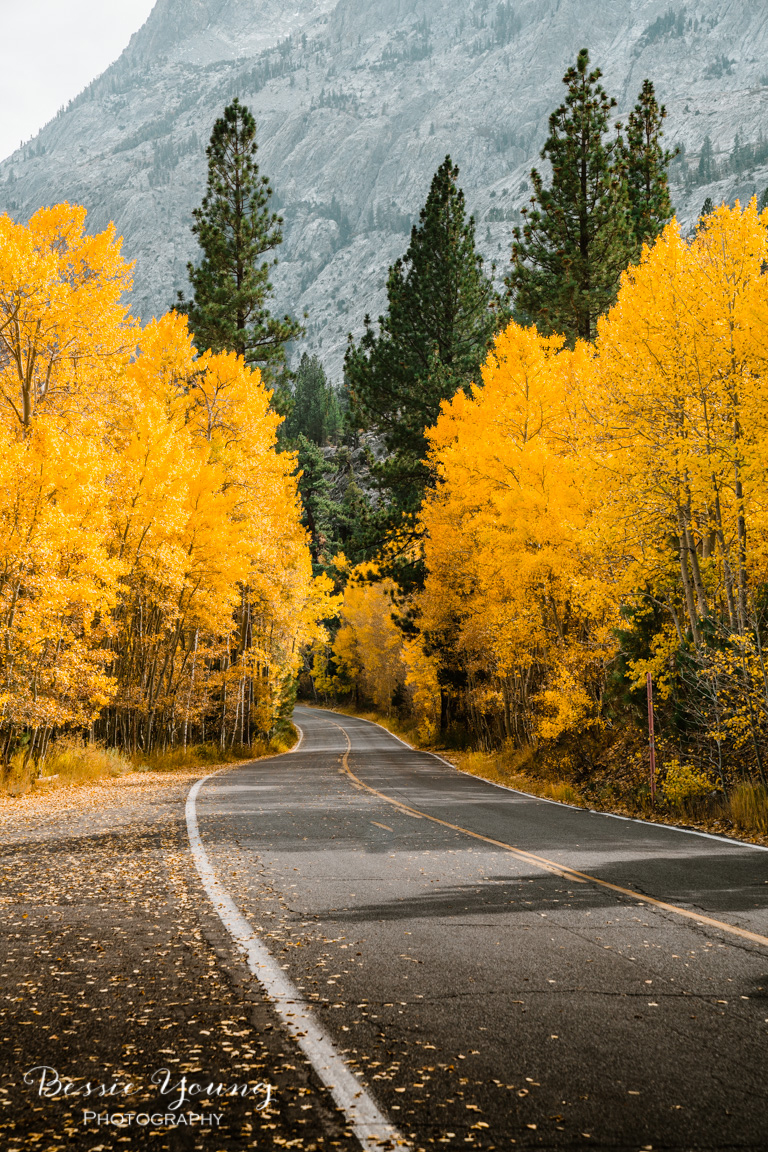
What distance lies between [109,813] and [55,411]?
33.0 feet

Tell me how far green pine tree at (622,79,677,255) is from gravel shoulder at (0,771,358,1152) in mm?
26644

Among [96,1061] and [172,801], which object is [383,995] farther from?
[172,801]

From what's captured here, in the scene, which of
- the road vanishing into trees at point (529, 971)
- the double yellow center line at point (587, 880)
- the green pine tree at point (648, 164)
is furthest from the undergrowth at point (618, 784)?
the green pine tree at point (648, 164)

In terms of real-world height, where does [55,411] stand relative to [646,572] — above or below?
above

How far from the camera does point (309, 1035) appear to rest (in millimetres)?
3836

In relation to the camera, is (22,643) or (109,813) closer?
(109,813)

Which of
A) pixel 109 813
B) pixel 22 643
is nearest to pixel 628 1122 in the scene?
pixel 109 813

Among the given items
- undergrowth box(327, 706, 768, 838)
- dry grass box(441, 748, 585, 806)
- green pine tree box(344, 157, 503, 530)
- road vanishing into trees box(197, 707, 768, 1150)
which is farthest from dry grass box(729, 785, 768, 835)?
green pine tree box(344, 157, 503, 530)

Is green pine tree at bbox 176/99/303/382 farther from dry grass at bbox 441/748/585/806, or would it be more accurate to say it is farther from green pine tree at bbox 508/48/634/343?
dry grass at bbox 441/748/585/806

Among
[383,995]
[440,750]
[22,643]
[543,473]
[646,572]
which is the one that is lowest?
[440,750]

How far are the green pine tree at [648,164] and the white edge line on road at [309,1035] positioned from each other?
26.7 metres

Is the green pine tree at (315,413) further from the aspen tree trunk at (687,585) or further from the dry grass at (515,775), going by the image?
the aspen tree trunk at (687,585)

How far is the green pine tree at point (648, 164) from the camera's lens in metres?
27.4

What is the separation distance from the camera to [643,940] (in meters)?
5.52
